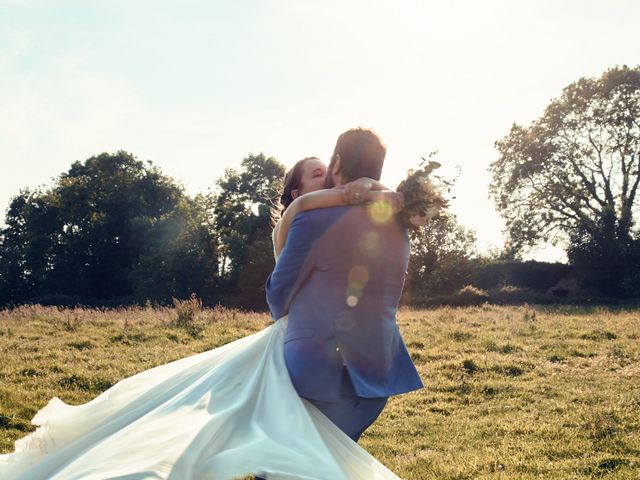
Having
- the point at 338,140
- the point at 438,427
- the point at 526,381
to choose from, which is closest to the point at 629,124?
the point at 526,381

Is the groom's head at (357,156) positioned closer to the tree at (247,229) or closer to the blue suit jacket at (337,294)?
the blue suit jacket at (337,294)

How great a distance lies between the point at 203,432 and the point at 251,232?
47506 millimetres

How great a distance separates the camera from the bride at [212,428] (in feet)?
11.0

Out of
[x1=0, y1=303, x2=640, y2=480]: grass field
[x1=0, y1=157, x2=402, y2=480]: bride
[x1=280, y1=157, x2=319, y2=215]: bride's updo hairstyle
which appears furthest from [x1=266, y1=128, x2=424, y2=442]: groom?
[x1=0, y1=303, x2=640, y2=480]: grass field

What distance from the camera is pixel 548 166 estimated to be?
44.7 m

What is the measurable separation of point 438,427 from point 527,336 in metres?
8.01

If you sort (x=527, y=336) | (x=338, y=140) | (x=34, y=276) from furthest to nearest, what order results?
(x=34, y=276), (x=527, y=336), (x=338, y=140)

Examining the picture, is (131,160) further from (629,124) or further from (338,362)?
(338,362)

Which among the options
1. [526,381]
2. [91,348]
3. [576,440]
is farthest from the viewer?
[91,348]

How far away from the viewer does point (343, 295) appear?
3.76 metres

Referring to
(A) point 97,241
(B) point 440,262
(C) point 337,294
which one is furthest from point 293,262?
(A) point 97,241

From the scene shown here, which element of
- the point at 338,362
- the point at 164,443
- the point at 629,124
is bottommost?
the point at 164,443

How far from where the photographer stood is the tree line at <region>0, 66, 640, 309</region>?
40.6 m

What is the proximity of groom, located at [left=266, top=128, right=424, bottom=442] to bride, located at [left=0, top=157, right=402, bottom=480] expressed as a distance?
0.43 feet
